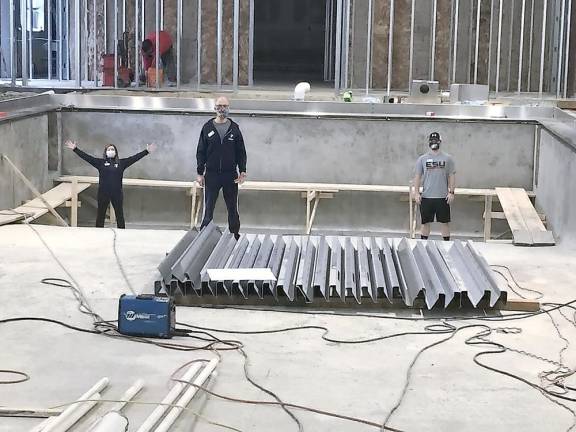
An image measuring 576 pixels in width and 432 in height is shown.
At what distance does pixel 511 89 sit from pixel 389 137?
21.5ft

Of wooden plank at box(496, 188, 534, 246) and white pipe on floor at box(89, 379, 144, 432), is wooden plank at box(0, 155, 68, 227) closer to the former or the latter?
wooden plank at box(496, 188, 534, 246)

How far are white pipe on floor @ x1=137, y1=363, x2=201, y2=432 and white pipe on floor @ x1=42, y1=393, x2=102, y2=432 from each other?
0.32 m

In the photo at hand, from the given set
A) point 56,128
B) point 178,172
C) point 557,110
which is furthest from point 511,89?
point 56,128

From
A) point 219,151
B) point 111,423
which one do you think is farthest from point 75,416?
point 219,151

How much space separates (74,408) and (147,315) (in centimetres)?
144

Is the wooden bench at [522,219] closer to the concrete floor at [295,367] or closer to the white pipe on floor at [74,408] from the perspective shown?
the concrete floor at [295,367]

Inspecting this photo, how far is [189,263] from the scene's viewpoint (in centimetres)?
729

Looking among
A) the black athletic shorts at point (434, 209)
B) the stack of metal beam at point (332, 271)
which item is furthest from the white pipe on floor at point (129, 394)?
the black athletic shorts at point (434, 209)

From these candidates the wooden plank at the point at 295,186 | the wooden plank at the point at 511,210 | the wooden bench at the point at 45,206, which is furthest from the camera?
the wooden plank at the point at 295,186

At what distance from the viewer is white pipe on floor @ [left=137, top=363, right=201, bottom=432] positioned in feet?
14.8

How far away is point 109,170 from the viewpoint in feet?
39.3

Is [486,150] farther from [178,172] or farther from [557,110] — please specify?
[178,172]

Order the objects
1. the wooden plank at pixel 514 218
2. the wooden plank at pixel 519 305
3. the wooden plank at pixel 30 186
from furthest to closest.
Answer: the wooden plank at pixel 30 186
the wooden plank at pixel 514 218
the wooden plank at pixel 519 305

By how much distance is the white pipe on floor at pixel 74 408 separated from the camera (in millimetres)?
4445
